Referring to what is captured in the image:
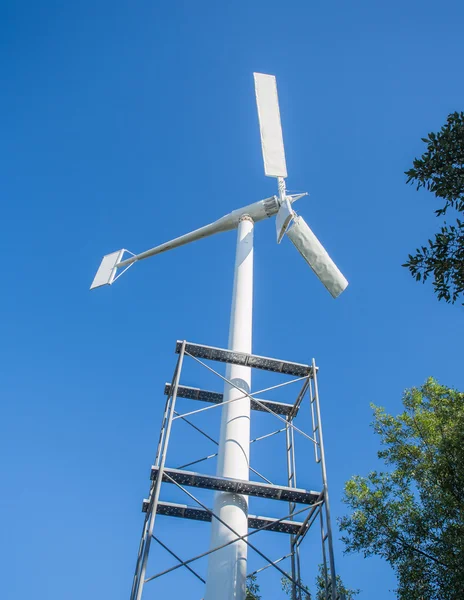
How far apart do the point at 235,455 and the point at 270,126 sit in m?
12.1

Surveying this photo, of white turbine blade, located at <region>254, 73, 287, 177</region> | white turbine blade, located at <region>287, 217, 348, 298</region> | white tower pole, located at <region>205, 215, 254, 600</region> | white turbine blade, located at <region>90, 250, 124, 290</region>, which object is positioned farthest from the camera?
white turbine blade, located at <region>90, 250, 124, 290</region>

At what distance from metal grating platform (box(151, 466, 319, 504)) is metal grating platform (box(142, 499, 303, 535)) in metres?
0.59

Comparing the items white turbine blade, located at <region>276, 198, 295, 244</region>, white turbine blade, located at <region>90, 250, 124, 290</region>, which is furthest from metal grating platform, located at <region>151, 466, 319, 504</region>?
white turbine blade, located at <region>90, 250, 124, 290</region>

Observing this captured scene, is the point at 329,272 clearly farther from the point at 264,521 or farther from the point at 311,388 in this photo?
the point at 264,521

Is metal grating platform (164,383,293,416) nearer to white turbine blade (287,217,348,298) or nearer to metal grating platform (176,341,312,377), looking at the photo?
metal grating platform (176,341,312,377)

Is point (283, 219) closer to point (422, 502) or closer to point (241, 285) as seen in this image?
point (241, 285)

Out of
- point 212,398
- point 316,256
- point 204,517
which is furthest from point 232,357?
point 316,256

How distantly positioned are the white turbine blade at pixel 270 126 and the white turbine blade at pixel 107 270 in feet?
21.2

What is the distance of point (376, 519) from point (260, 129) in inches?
502

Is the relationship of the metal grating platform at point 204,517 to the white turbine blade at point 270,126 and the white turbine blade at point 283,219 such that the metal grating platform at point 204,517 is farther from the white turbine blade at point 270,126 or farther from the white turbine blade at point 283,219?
the white turbine blade at point 270,126

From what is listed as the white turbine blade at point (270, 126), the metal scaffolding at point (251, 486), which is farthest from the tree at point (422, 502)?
the white turbine blade at point (270, 126)

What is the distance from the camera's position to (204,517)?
11.7 metres

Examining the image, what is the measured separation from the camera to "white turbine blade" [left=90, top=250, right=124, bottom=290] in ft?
66.3

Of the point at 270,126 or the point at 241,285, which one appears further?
the point at 270,126
